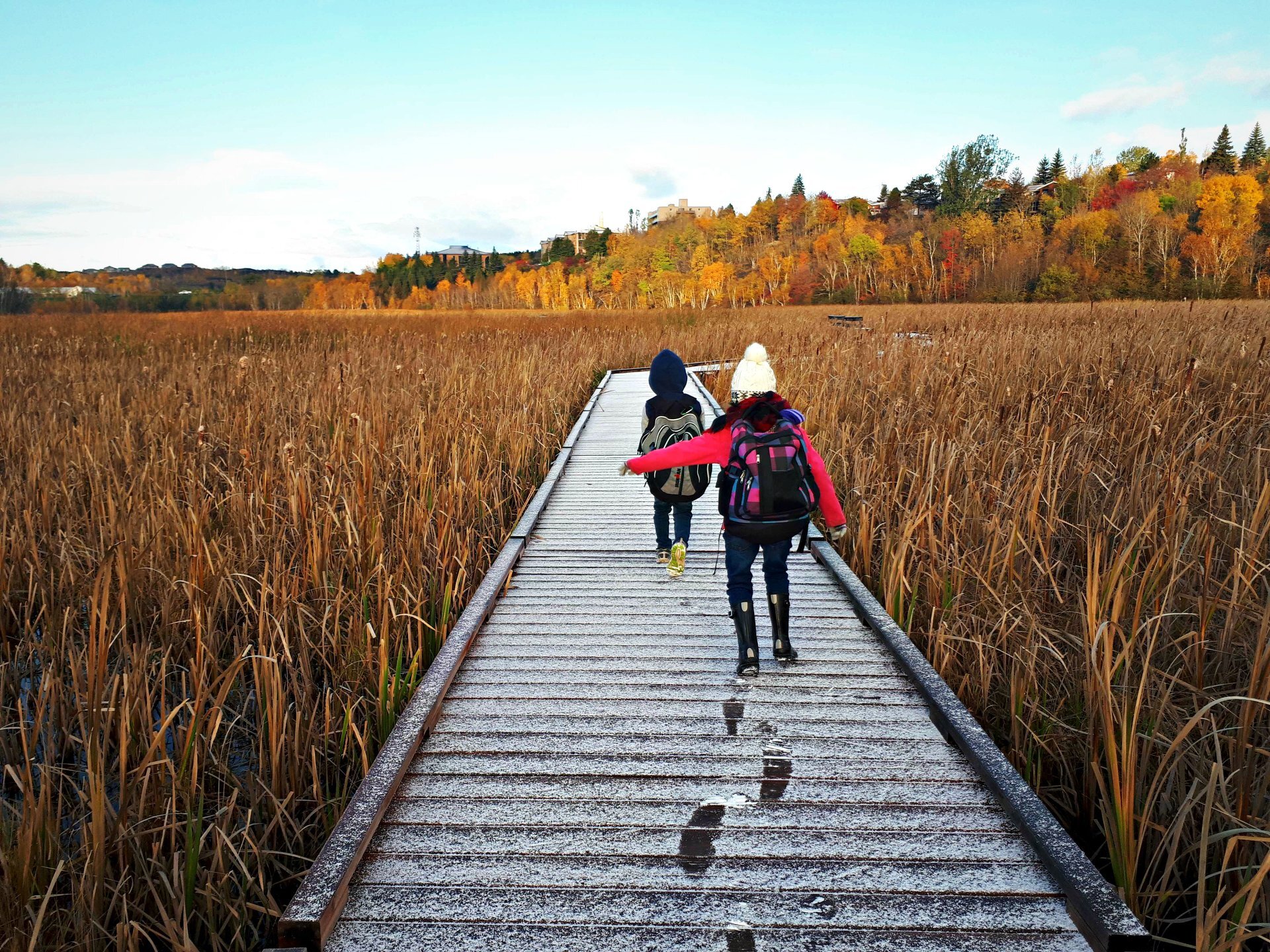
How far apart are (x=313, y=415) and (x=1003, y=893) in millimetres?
5960

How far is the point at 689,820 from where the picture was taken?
1.95 meters

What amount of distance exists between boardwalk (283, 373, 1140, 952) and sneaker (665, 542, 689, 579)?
0.76 metres

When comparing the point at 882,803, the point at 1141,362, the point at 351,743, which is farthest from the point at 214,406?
the point at 1141,362

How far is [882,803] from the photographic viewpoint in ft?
6.68

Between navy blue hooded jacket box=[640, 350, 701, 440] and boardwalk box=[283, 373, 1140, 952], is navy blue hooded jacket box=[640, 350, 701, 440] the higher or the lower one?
the higher one

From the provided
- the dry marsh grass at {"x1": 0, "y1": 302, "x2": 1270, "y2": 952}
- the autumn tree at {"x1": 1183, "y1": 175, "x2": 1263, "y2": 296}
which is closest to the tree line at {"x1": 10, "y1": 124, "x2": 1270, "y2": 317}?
the autumn tree at {"x1": 1183, "y1": 175, "x2": 1263, "y2": 296}

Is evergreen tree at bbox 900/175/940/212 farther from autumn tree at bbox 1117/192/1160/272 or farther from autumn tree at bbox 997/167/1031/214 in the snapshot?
autumn tree at bbox 1117/192/1160/272

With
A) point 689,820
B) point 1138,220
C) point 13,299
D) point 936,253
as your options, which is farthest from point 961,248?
point 689,820

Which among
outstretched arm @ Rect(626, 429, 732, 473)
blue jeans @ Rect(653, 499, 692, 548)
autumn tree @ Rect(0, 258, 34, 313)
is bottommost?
blue jeans @ Rect(653, 499, 692, 548)

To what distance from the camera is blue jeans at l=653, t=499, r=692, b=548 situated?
4027 mm

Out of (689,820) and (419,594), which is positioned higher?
(419,594)

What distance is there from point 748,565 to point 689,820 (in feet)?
3.33

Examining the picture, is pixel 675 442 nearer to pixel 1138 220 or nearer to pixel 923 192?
pixel 1138 220

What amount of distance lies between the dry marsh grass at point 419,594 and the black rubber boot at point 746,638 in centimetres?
76
